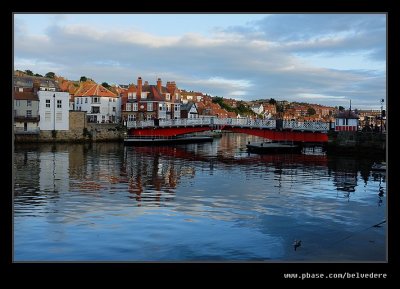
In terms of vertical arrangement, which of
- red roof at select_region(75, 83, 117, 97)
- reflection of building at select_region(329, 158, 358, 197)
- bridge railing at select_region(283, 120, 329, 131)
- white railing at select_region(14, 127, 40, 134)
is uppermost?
red roof at select_region(75, 83, 117, 97)

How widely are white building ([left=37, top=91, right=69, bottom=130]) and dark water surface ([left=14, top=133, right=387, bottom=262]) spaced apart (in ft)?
113

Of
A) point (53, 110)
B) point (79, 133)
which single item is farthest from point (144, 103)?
point (53, 110)

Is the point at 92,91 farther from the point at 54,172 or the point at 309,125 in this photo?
the point at 54,172

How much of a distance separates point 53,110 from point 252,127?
1344 inches

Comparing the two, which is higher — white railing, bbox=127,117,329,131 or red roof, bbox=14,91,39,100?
red roof, bbox=14,91,39,100

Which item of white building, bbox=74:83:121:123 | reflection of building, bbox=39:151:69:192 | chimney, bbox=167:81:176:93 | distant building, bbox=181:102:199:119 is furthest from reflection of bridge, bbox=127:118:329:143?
distant building, bbox=181:102:199:119

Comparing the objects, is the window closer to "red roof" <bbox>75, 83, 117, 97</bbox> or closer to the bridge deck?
the bridge deck

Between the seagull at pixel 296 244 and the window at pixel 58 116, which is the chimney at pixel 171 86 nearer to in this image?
the window at pixel 58 116

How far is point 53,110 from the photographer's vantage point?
7881 cm

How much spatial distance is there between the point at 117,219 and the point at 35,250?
5.45 meters

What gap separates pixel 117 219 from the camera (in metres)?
22.0

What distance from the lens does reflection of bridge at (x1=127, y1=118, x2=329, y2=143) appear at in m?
65.9

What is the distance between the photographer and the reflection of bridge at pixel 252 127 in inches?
2594
